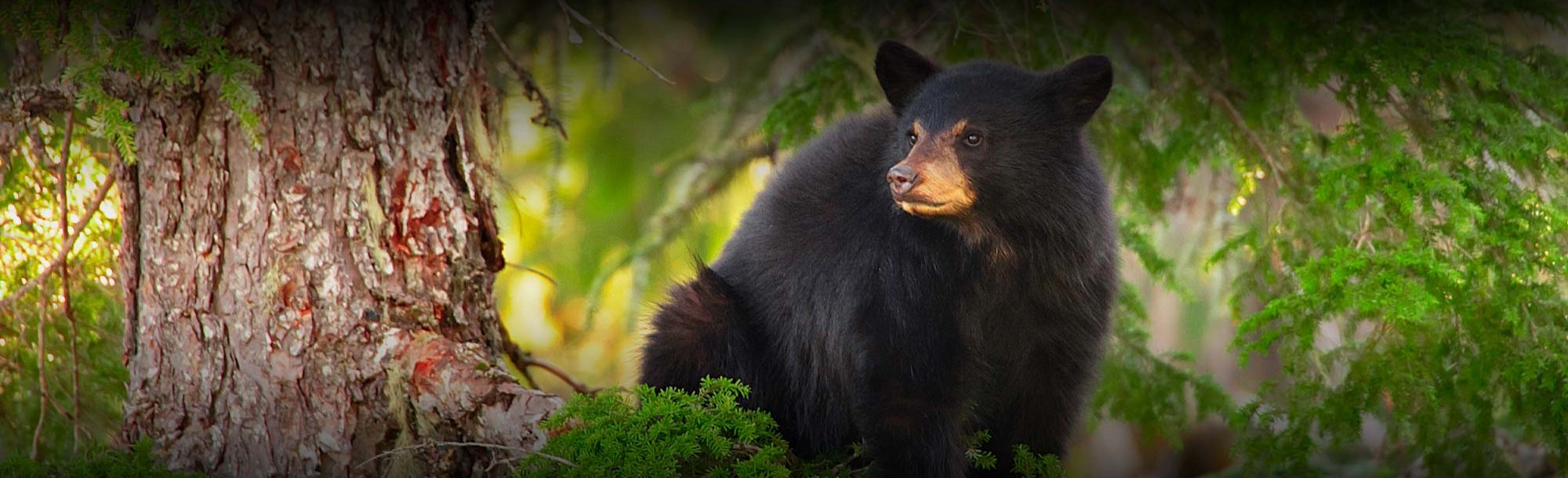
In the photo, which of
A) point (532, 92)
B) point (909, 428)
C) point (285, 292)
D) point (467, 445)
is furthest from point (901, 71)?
point (285, 292)

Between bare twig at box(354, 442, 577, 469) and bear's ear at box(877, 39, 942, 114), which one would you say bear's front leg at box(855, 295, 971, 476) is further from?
bare twig at box(354, 442, 577, 469)

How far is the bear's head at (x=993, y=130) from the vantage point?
335 cm

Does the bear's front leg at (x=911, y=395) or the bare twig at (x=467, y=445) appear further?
the bear's front leg at (x=911, y=395)

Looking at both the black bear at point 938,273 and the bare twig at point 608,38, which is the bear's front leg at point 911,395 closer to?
the black bear at point 938,273

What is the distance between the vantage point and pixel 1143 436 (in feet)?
17.4

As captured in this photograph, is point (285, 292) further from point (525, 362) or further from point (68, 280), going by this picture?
point (525, 362)

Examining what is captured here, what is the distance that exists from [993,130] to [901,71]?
38 cm

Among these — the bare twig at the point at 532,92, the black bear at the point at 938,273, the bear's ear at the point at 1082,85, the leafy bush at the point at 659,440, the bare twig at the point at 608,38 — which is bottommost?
the leafy bush at the point at 659,440

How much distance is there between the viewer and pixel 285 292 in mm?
3471

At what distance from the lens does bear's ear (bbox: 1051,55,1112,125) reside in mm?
3377

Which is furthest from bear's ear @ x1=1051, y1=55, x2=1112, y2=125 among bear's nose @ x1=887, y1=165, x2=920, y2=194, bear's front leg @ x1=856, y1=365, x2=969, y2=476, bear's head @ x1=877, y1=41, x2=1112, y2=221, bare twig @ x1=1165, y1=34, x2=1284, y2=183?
bare twig @ x1=1165, y1=34, x2=1284, y2=183

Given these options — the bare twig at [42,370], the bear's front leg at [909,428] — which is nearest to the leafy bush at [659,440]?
the bear's front leg at [909,428]

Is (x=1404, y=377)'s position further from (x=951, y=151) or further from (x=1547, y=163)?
(x=951, y=151)

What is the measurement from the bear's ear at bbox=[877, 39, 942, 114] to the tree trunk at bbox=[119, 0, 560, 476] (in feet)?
4.59
